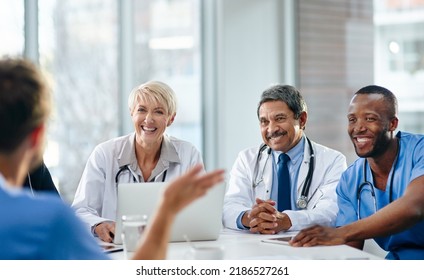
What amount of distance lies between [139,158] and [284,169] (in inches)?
25.9

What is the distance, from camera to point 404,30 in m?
4.95

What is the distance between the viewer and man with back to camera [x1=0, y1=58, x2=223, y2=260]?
4.80 feet

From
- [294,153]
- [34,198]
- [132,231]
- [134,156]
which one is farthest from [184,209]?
[34,198]

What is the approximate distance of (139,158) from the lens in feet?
10.7

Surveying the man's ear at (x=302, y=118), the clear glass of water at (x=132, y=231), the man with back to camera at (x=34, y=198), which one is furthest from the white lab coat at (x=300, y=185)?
the man with back to camera at (x=34, y=198)

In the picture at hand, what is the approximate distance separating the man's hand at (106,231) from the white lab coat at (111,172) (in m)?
0.28

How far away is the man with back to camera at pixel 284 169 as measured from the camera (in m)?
3.18

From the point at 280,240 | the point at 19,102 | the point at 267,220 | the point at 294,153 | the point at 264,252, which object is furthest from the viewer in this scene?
the point at 294,153

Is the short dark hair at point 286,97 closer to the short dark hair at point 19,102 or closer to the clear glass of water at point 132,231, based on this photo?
the clear glass of water at point 132,231

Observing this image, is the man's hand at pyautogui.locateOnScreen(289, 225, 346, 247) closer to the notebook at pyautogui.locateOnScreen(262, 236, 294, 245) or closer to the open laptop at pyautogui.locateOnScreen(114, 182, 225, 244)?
the notebook at pyautogui.locateOnScreen(262, 236, 294, 245)

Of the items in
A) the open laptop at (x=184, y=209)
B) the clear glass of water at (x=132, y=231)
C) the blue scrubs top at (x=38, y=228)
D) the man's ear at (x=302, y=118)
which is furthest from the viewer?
the man's ear at (x=302, y=118)

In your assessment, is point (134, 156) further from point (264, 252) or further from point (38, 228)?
point (38, 228)

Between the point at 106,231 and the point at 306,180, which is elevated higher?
the point at 306,180
